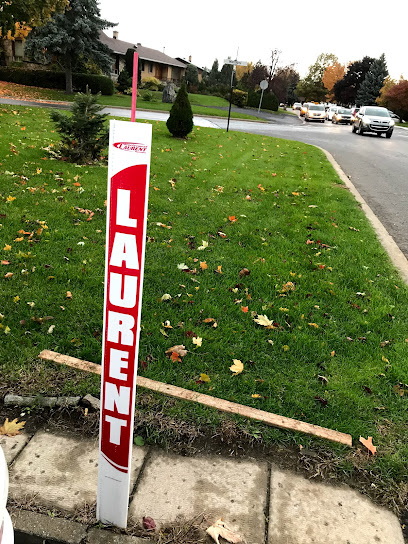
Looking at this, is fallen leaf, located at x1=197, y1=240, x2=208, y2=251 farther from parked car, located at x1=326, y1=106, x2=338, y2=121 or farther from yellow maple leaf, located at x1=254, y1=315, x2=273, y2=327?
parked car, located at x1=326, y1=106, x2=338, y2=121

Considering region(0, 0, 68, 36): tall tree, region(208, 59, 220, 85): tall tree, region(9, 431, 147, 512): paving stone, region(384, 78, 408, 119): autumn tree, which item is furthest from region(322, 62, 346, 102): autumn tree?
region(9, 431, 147, 512): paving stone

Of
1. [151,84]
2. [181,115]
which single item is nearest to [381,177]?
[181,115]

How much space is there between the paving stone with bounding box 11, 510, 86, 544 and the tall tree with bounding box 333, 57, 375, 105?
90.4 m

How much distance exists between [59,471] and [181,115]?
495 inches

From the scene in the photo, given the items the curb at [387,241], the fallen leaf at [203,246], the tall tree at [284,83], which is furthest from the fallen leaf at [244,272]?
the tall tree at [284,83]

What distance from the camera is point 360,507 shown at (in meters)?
2.29

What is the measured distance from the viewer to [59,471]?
2336 millimetres

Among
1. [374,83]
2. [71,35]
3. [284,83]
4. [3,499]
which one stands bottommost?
[3,499]

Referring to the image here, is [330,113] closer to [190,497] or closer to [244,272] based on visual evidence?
[244,272]

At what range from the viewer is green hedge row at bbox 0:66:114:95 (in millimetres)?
31969

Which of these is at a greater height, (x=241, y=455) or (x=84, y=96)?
(x=84, y=96)

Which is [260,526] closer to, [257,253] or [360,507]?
[360,507]

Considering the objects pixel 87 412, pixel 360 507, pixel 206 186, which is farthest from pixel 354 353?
pixel 206 186

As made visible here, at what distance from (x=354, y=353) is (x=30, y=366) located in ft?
8.49
